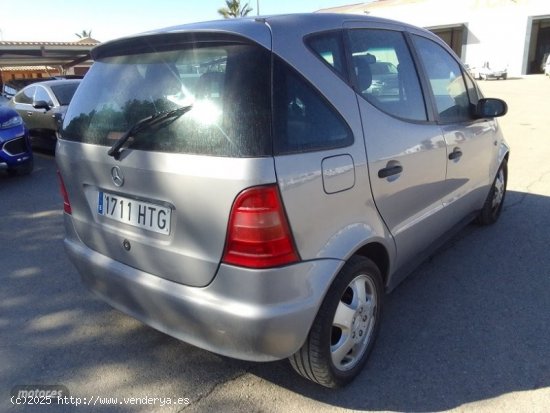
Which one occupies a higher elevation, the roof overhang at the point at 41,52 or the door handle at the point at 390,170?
the roof overhang at the point at 41,52

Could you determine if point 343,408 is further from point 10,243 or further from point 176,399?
point 10,243

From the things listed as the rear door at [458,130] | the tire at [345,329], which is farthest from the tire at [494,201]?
the tire at [345,329]

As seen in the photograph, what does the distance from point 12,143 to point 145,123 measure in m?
5.44

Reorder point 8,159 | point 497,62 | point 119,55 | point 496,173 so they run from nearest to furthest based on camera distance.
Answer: point 119,55 → point 496,173 → point 8,159 → point 497,62

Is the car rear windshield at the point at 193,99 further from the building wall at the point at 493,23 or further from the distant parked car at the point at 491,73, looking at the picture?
the building wall at the point at 493,23

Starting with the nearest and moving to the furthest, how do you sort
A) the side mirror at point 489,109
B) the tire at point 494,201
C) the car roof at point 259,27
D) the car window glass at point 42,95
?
1. the car roof at point 259,27
2. the side mirror at point 489,109
3. the tire at point 494,201
4. the car window glass at point 42,95

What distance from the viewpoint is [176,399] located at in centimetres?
242

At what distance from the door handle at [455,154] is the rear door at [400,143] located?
0.39 feet

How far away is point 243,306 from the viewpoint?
6.49 ft

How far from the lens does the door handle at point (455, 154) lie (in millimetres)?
3255

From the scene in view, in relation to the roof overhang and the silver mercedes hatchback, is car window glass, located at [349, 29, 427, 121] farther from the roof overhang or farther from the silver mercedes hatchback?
the roof overhang

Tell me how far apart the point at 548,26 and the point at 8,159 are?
141ft

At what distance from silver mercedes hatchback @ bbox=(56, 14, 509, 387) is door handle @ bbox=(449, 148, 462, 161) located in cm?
49

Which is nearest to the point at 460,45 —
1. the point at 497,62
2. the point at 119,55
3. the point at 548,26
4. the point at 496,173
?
the point at 497,62
